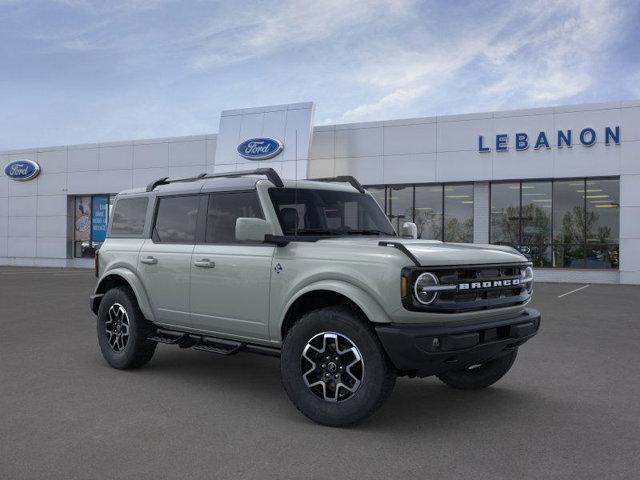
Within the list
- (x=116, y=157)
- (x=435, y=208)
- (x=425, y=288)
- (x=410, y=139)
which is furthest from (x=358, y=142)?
(x=425, y=288)

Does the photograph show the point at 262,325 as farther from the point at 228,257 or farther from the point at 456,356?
the point at 456,356

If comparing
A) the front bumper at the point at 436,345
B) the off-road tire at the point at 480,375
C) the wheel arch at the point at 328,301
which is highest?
the wheel arch at the point at 328,301

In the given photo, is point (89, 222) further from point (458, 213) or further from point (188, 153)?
point (458, 213)

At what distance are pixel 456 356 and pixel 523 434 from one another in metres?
0.76

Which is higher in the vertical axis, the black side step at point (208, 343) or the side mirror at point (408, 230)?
the side mirror at point (408, 230)

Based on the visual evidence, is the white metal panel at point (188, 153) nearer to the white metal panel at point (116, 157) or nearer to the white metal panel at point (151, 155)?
the white metal panel at point (151, 155)

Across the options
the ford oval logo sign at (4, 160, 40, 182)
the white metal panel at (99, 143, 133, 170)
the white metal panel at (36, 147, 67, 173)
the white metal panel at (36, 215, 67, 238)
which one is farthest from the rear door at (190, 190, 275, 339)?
the ford oval logo sign at (4, 160, 40, 182)

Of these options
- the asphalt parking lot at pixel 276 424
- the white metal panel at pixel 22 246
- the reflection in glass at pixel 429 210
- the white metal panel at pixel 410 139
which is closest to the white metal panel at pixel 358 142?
the white metal panel at pixel 410 139

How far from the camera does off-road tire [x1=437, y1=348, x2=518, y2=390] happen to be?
573 cm

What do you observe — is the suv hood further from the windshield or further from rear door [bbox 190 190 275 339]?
Result: rear door [bbox 190 190 275 339]

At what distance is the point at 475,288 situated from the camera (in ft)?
15.7

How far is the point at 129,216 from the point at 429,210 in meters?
19.1

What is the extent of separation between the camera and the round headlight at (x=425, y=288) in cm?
442

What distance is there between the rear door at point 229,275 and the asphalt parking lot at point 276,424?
0.68m
